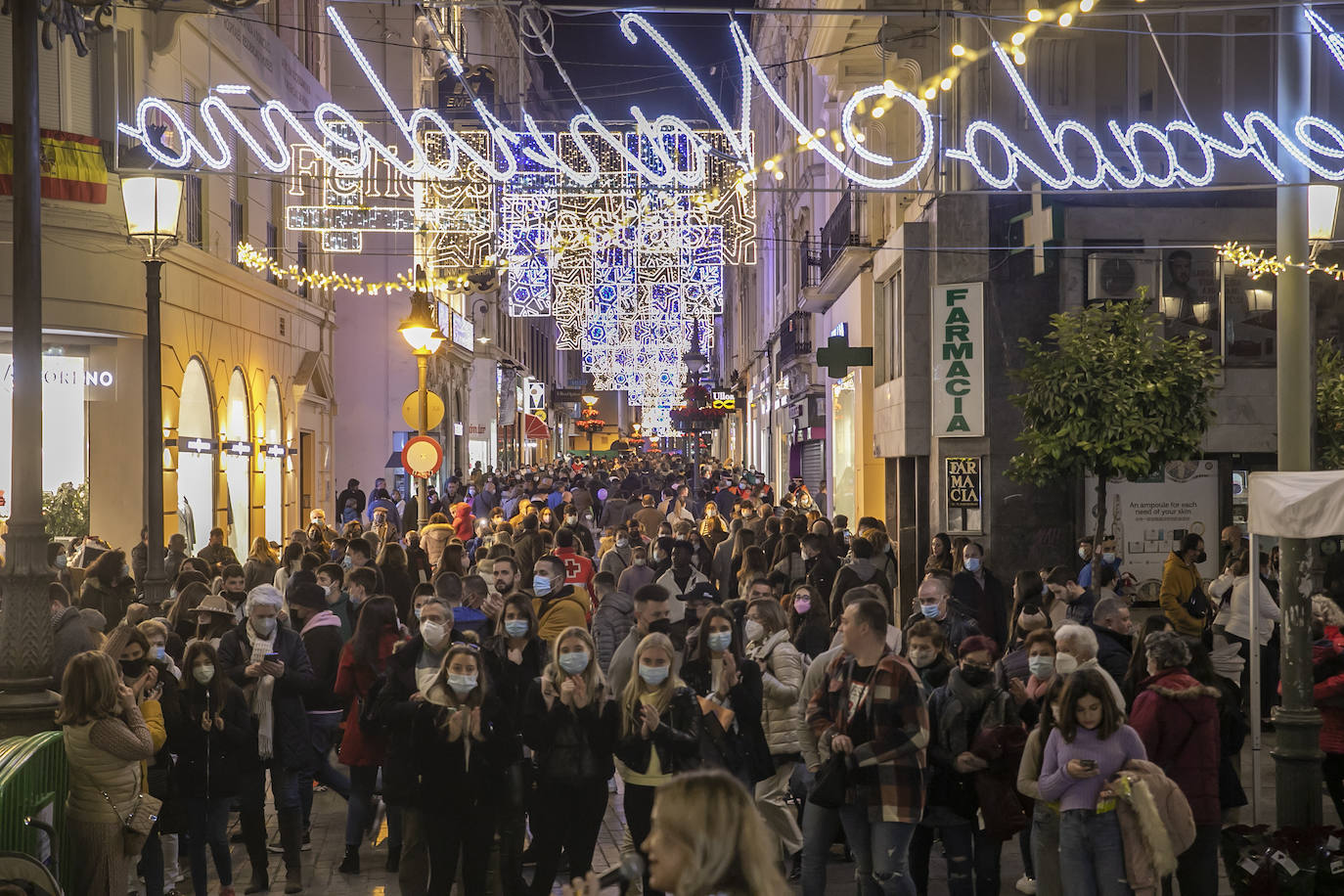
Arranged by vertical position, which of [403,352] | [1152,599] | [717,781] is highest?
[403,352]

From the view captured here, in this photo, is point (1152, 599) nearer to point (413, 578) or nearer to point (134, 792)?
point (413, 578)

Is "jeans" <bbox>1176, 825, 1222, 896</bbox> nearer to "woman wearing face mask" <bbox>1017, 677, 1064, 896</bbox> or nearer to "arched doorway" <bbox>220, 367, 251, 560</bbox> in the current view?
"woman wearing face mask" <bbox>1017, 677, 1064, 896</bbox>

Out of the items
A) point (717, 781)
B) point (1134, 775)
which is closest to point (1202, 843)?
point (1134, 775)

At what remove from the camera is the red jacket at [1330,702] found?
9.95 m

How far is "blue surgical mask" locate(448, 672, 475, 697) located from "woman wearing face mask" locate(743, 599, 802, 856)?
173 centimetres

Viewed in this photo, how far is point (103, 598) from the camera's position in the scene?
12688 millimetres

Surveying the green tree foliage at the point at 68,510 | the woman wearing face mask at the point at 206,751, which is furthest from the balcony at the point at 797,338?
the woman wearing face mask at the point at 206,751

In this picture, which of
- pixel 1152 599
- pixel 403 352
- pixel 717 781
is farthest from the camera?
pixel 403 352

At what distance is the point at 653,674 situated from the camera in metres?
7.66

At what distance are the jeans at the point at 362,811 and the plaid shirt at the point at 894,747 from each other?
3.62 meters

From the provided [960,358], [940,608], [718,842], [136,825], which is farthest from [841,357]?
[718,842]

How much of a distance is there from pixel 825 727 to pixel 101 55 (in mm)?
16731

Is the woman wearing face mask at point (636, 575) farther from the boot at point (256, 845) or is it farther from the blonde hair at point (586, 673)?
the blonde hair at point (586, 673)

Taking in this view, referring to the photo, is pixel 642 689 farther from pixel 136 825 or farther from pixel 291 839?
pixel 291 839
